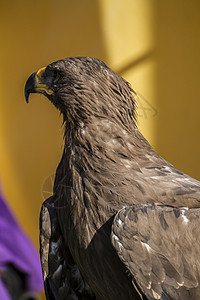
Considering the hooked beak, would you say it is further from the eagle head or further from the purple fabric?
the purple fabric

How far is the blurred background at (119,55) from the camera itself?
10.0 feet

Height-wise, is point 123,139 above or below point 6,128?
below

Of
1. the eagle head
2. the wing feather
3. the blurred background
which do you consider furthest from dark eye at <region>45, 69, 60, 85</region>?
the blurred background

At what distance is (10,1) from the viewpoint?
3.17 m

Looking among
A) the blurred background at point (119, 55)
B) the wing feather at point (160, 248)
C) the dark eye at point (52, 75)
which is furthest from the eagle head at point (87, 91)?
the blurred background at point (119, 55)

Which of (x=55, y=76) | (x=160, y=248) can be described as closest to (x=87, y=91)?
(x=55, y=76)

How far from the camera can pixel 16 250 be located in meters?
2.17

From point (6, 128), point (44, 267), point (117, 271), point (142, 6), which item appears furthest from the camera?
point (6, 128)

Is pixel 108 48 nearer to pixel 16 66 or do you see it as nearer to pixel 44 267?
pixel 16 66

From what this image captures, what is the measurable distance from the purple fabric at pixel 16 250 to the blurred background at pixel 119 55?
866mm

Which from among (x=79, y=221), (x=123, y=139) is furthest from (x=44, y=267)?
(x=123, y=139)

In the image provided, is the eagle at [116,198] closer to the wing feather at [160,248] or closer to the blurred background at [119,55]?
the wing feather at [160,248]

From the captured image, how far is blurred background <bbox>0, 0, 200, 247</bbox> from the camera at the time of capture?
3.06m

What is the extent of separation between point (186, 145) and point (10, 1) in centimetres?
166
